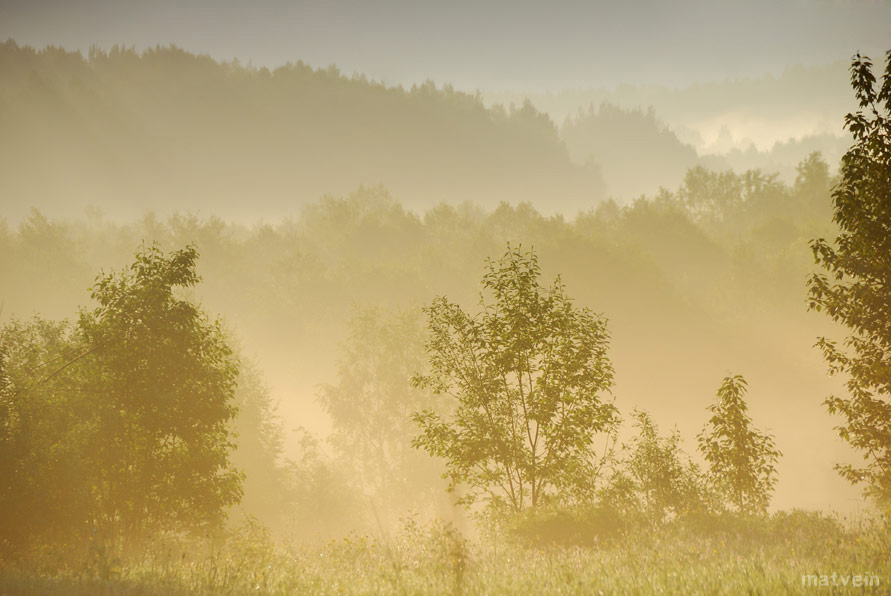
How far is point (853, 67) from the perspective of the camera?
11.2 meters

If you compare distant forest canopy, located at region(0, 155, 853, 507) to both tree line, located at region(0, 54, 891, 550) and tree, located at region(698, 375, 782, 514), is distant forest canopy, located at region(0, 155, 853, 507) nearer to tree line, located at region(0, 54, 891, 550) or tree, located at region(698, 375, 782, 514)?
tree, located at region(698, 375, 782, 514)

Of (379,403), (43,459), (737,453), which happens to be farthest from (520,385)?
(379,403)

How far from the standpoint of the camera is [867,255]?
1141 centimetres

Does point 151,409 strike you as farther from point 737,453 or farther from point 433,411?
point 737,453

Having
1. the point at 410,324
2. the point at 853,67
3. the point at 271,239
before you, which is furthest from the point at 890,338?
the point at 271,239

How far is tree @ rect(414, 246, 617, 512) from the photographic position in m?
14.0

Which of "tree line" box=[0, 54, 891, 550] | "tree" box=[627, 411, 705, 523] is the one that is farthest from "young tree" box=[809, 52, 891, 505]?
"tree" box=[627, 411, 705, 523]

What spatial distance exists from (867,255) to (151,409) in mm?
19365

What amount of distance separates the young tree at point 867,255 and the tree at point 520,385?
5.61m

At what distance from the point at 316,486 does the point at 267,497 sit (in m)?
3.93

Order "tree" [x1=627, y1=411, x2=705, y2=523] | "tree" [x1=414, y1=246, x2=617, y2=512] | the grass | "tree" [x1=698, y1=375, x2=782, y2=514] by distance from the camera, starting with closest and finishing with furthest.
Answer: the grass → "tree" [x1=414, y1=246, x2=617, y2=512] → "tree" [x1=627, y1=411, x2=705, y2=523] → "tree" [x1=698, y1=375, x2=782, y2=514]

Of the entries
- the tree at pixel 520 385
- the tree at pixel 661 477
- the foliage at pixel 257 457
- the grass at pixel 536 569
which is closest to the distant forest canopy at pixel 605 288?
the foliage at pixel 257 457

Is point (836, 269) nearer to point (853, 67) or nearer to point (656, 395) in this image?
point (853, 67)

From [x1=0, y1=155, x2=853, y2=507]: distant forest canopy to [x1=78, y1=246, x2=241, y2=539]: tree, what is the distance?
57.7m
